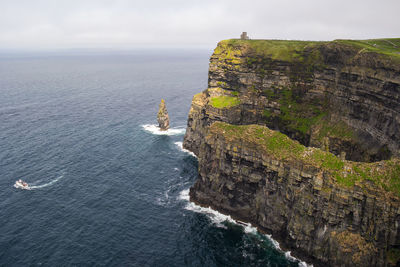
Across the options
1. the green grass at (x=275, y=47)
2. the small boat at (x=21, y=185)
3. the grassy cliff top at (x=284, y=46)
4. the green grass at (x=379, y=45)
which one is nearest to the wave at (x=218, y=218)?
the small boat at (x=21, y=185)

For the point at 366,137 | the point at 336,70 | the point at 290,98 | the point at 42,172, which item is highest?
the point at 336,70

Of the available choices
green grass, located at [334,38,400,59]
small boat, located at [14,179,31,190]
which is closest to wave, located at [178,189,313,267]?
small boat, located at [14,179,31,190]

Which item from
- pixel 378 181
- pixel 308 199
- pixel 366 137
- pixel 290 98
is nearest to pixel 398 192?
pixel 378 181

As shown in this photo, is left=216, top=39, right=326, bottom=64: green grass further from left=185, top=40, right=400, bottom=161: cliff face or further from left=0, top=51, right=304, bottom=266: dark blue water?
left=0, top=51, right=304, bottom=266: dark blue water

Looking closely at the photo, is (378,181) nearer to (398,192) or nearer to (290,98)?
(398,192)

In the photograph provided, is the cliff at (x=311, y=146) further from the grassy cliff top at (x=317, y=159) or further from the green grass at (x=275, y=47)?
the green grass at (x=275, y=47)

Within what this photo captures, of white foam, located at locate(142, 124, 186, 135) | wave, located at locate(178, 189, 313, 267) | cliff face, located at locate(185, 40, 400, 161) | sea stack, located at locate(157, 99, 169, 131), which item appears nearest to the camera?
wave, located at locate(178, 189, 313, 267)

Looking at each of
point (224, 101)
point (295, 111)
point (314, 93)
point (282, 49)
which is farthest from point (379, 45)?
point (224, 101)

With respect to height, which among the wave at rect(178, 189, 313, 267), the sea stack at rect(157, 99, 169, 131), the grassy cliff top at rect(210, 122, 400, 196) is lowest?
the wave at rect(178, 189, 313, 267)
